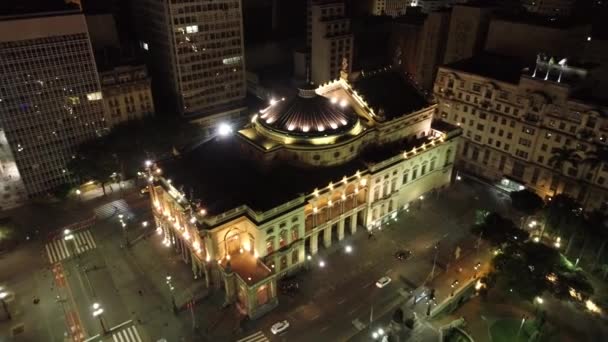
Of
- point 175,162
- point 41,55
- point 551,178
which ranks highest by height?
point 41,55

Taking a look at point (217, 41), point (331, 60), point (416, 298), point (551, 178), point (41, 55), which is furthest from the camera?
point (331, 60)

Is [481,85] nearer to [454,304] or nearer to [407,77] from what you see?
[407,77]

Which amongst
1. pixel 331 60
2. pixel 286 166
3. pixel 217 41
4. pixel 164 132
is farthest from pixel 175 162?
pixel 331 60

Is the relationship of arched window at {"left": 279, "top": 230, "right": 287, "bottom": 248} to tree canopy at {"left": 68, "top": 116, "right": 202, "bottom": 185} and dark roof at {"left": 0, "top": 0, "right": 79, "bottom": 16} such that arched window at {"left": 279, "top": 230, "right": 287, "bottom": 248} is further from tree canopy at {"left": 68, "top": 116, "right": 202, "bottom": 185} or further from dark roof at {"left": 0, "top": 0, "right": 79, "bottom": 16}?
dark roof at {"left": 0, "top": 0, "right": 79, "bottom": 16}

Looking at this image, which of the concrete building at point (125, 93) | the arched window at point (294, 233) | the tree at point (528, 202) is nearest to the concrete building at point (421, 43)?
the tree at point (528, 202)

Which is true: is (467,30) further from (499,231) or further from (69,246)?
(69,246)
